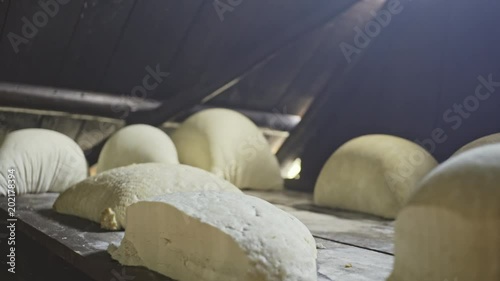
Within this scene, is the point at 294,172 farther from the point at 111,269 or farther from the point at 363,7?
the point at 111,269

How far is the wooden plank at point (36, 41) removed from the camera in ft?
9.89

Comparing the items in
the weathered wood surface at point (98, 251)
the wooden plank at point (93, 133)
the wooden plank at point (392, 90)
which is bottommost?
the wooden plank at point (93, 133)

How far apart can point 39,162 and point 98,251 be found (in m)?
1.31

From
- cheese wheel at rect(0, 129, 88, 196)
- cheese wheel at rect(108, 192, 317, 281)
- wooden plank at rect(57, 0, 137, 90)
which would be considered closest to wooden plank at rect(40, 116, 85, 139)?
wooden plank at rect(57, 0, 137, 90)

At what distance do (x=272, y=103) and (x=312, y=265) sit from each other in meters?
Answer: 3.15

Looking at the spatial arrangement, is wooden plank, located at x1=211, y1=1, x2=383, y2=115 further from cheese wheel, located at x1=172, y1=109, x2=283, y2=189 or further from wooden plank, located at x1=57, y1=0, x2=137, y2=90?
wooden plank, located at x1=57, y1=0, x2=137, y2=90

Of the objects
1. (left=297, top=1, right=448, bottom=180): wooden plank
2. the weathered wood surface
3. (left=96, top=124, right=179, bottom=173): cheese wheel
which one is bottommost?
(left=96, top=124, right=179, bottom=173): cheese wheel

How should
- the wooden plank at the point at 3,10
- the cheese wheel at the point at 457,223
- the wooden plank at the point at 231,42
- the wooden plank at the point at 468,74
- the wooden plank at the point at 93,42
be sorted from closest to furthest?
the cheese wheel at the point at 457,223 → the wooden plank at the point at 3,10 → the wooden plank at the point at 468,74 → the wooden plank at the point at 93,42 → the wooden plank at the point at 231,42

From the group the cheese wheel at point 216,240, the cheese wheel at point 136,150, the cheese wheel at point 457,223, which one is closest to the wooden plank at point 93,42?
the cheese wheel at point 136,150

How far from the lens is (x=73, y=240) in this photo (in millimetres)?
1833

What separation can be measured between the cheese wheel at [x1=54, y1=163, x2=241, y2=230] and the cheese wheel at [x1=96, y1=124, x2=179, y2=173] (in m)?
0.75

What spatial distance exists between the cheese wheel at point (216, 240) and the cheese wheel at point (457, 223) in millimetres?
280

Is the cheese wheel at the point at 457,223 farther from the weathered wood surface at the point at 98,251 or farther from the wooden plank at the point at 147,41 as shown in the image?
the wooden plank at the point at 147,41

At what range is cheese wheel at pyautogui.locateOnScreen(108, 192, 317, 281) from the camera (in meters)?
1.32
